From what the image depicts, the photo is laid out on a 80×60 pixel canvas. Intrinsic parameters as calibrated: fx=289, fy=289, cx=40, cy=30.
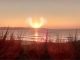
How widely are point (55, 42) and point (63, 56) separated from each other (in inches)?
74.6

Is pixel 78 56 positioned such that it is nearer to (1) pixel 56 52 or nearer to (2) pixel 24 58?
(1) pixel 56 52

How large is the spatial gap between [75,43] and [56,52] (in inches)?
52.1

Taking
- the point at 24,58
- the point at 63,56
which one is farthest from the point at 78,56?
the point at 24,58

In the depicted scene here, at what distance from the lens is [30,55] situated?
1138 centimetres

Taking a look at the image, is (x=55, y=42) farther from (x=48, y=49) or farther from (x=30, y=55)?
(x=30, y=55)

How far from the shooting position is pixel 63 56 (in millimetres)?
11539

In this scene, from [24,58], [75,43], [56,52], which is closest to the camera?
[24,58]

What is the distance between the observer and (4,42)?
1231 cm

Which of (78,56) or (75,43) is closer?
(78,56)

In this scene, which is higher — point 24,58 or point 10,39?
point 10,39

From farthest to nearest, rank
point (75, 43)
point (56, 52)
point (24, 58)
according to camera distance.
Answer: point (75, 43), point (56, 52), point (24, 58)

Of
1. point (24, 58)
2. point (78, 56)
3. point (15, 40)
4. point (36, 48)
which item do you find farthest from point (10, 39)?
point (78, 56)

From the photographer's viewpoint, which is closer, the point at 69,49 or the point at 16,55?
the point at 16,55

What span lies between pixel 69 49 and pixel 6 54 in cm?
268
